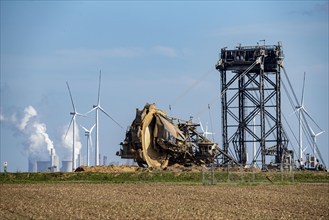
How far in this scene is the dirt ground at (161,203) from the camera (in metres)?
55.9

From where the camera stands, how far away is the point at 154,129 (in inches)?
4500

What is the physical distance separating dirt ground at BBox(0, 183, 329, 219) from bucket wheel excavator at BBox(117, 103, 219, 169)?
24.1 m

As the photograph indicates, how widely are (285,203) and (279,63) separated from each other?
220 feet

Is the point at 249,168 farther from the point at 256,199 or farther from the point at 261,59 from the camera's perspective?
the point at 256,199

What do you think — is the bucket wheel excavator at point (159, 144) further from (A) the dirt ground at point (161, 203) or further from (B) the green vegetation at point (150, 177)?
(A) the dirt ground at point (161, 203)

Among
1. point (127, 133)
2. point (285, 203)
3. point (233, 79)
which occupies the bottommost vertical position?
point (285, 203)

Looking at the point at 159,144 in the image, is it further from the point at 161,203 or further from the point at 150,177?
the point at 161,203

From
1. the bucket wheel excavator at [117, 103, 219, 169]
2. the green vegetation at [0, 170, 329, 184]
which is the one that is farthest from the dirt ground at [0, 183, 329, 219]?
the bucket wheel excavator at [117, 103, 219, 169]

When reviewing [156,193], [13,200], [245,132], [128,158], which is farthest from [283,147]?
[13,200]

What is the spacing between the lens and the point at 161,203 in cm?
Result: 6500

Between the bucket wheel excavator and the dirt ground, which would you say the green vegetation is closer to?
the bucket wheel excavator

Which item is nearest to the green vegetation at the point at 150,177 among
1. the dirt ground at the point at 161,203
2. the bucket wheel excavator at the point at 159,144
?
the bucket wheel excavator at the point at 159,144

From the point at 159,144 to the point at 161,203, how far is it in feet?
161

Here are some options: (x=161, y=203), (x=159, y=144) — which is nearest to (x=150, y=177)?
(x=159, y=144)
